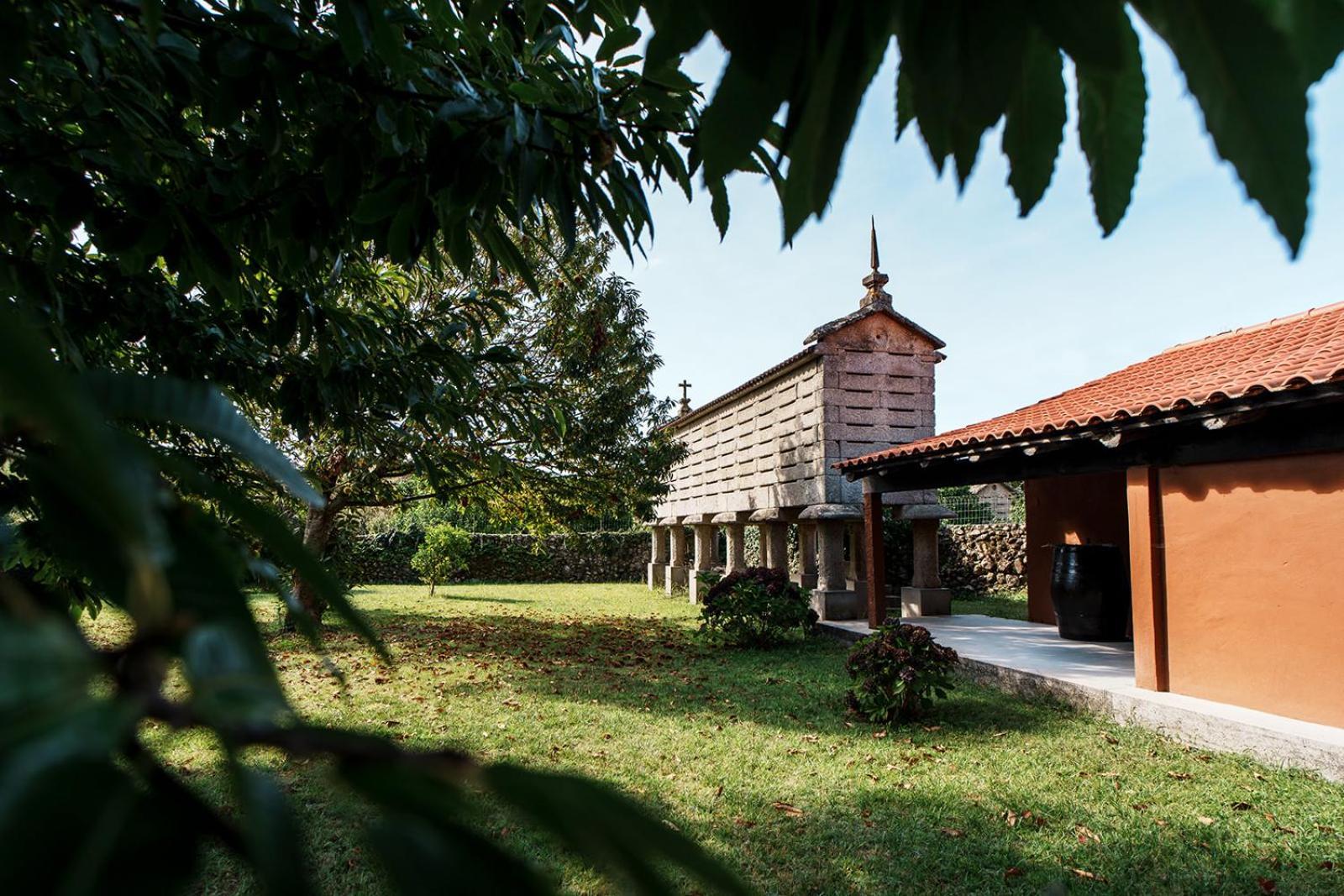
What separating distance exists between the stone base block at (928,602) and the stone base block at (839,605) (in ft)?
3.94

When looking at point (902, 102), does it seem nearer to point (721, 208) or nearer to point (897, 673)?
point (721, 208)

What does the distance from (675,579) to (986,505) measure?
858 centimetres

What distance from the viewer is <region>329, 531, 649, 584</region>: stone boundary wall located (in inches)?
901

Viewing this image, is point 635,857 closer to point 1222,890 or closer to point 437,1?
point 437,1

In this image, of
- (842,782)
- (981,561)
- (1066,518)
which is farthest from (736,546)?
(842,782)

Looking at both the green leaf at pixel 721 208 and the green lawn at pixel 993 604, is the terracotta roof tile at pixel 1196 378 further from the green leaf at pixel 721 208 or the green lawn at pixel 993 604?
the green leaf at pixel 721 208

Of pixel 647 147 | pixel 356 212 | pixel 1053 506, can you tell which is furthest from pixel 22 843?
pixel 1053 506

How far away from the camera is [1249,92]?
49 cm

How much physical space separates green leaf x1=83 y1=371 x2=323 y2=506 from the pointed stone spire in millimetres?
11995

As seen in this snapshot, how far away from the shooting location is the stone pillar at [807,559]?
12234mm

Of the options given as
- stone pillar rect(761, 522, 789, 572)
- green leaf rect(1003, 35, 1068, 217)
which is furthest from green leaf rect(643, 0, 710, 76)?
stone pillar rect(761, 522, 789, 572)

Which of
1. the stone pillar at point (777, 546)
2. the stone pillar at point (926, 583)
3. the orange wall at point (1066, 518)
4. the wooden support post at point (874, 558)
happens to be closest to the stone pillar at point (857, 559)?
the stone pillar at point (926, 583)

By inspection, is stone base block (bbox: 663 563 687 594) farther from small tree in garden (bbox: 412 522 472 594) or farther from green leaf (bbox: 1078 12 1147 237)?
green leaf (bbox: 1078 12 1147 237)

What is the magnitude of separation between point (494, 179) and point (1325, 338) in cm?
739
